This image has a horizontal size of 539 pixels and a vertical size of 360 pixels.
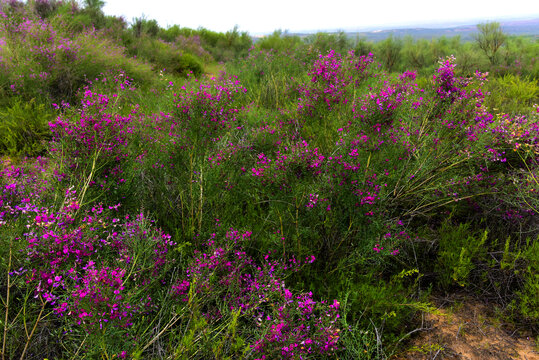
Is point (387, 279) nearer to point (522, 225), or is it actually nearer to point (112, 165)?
point (522, 225)

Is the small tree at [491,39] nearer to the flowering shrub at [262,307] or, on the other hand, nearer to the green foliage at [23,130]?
the flowering shrub at [262,307]

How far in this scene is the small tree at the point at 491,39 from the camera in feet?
31.9

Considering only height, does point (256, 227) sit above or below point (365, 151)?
below

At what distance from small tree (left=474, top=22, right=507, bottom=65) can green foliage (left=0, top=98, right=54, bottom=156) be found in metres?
11.9

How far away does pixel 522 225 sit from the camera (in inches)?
121

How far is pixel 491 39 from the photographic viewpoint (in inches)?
388

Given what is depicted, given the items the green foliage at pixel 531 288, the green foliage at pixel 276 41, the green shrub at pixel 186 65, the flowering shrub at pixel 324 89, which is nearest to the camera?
the green foliage at pixel 531 288

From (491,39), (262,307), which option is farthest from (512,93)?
(262,307)

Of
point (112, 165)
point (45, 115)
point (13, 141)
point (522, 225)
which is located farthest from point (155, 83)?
point (522, 225)

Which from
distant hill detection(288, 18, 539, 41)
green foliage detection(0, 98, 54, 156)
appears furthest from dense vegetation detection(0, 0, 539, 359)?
distant hill detection(288, 18, 539, 41)

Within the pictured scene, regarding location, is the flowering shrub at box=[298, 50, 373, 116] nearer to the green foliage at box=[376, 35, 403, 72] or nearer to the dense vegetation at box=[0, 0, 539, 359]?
the dense vegetation at box=[0, 0, 539, 359]

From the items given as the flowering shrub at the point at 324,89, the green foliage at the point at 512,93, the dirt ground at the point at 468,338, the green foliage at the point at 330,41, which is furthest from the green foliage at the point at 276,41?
the dirt ground at the point at 468,338

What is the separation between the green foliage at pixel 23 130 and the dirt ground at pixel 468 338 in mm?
5332

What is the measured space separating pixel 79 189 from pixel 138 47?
10.8 m
